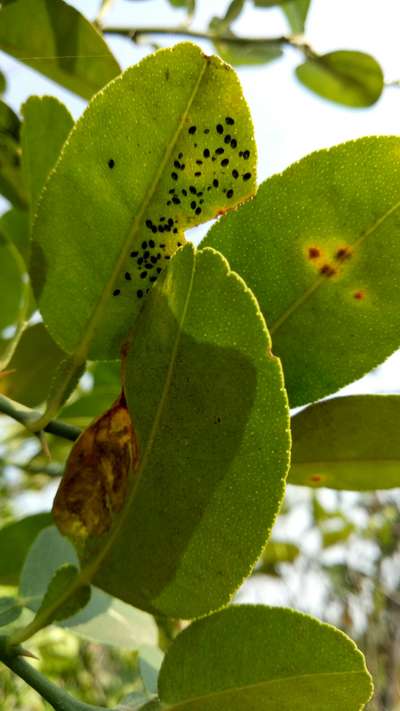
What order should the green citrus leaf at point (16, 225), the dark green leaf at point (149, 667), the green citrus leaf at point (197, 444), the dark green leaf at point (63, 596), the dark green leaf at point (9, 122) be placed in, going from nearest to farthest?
the green citrus leaf at point (197, 444) < the dark green leaf at point (63, 596) < the dark green leaf at point (149, 667) < the dark green leaf at point (9, 122) < the green citrus leaf at point (16, 225)

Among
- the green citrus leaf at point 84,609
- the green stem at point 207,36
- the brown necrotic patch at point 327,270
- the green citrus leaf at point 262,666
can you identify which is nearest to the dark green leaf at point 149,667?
the green citrus leaf at point 84,609

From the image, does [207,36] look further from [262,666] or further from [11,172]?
[262,666]

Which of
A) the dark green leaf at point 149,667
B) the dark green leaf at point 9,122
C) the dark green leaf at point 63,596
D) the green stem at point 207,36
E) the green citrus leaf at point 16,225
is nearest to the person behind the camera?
the dark green leaf at point 63,596

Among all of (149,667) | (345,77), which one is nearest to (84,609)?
(149,667)

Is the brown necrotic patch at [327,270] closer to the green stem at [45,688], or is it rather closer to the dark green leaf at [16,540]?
the green stem at [45,688]

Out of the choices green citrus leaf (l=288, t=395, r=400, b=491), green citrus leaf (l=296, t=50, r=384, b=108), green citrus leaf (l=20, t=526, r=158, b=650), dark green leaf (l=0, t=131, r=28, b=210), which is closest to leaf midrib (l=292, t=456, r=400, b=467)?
green citrus leaf (l=288, t=395, r=400, b=491)

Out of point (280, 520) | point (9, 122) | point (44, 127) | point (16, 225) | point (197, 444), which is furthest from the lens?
point (280, 520)
